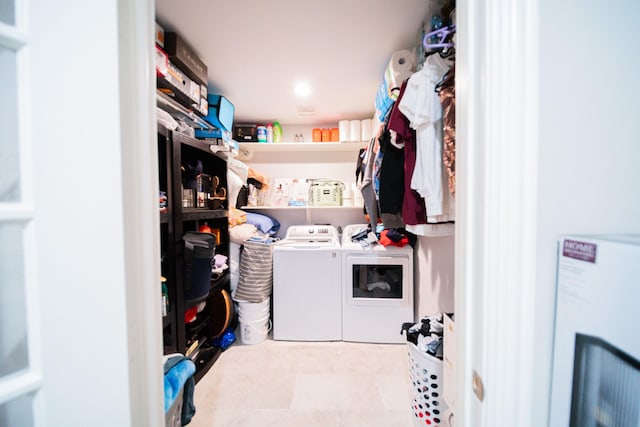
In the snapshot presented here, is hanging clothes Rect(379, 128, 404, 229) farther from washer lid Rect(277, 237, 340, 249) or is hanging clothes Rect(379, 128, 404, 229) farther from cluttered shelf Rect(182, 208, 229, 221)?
cluttered shelf Rect(182, 208, 229, 221)

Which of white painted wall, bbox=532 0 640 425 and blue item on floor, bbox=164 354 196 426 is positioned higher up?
white painted wall, bbox=532 0 640 425

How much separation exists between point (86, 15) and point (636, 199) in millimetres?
1173

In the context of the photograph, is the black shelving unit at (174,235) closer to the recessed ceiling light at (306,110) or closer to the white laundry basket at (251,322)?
the white laundry basket at (251,322)

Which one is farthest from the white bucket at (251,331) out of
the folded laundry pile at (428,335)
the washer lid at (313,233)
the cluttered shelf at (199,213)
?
the folded laundry pile at (428,335)

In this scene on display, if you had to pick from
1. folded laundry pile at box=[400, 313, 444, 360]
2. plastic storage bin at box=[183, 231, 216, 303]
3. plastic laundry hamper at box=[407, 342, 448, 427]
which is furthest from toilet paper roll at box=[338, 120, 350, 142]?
plastic laundry hamper at box=[407, 342, 448, 427]

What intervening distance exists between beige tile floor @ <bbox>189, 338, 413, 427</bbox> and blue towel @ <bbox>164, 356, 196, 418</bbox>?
654 millimetres

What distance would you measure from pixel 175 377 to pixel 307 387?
3.37 ft

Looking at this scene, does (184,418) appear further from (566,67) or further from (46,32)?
(566,67)

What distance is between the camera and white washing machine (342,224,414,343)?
1.89 metres

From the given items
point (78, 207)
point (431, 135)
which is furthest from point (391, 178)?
point (78, 207)

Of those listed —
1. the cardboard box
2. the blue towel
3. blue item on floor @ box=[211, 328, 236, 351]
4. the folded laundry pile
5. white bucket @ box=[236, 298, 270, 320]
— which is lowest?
blue item on floor @ box=[211, 328, 236, 351]

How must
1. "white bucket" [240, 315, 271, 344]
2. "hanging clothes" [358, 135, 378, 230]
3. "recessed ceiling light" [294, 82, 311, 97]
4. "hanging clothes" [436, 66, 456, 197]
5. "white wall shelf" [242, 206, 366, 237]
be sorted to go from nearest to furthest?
"hanging clothes" [436, 66, 456, 197] → "hanging clothes" [358, 135, 378, 230] → "recessed ceiling light" [294, 82, 311, 97] → "white bucket" [240, 315, 271, 344] → "white wall shelf" [242, 206, 366, 237]

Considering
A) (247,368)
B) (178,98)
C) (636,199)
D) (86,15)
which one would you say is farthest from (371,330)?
(178,98)

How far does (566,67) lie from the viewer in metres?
0.44
